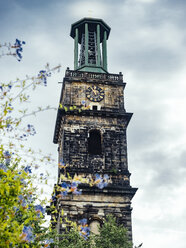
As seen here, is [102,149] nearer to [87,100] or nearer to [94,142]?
[94,142]

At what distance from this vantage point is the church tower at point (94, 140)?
2452cm

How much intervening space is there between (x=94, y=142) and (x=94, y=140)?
20 cm

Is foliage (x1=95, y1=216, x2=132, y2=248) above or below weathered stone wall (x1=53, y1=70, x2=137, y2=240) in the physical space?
below

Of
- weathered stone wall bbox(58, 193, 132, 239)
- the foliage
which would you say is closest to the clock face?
weathered stone wall bbox(58, 193, 132, 239)

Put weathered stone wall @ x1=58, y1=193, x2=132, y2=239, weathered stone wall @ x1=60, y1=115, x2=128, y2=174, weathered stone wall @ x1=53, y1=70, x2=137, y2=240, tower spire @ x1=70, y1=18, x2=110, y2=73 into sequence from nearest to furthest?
weathered stone wall @ x1=58, y1=193, x2=132, y2=239 → weathered stone wall @ x1=53, y1=70, x2=137, y2=240 → weathered stone wall @ x1=60, y1=115, x2=128, y2=174 → tower spire @ x1=70, y1=18, x2=110, y2=73

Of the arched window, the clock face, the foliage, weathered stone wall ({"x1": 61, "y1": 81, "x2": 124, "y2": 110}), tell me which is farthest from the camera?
the clock face

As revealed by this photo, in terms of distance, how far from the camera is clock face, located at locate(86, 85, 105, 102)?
2945 cm

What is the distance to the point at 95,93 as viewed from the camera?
98.1ft

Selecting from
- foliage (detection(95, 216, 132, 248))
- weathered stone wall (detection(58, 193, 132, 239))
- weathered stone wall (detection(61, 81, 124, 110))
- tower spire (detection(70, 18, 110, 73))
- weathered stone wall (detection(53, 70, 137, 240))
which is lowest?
foliage (detection(95, 216, 132, 248))

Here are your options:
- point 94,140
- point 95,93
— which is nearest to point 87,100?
point 95,93

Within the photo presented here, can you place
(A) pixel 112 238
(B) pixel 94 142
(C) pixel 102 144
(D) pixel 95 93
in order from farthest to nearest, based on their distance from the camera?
(D) pixel 95 93
(B) pixel 94 142
(C) pixel 102 144
(A) pixel 112 238

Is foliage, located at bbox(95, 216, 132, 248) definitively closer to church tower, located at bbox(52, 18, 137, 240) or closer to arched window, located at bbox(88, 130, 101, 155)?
church tower, located at bbox(52, 18, 137, 240)

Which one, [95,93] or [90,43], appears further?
[90,43]

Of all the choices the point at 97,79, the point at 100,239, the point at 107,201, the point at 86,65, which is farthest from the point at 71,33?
the point at 100,239
